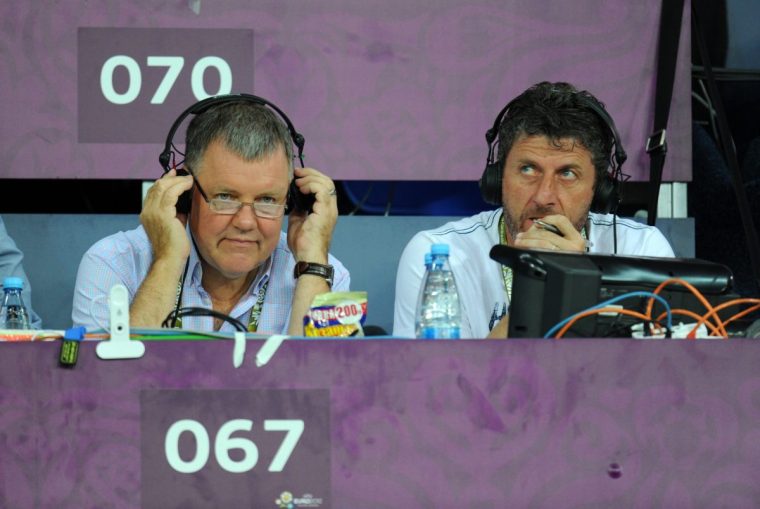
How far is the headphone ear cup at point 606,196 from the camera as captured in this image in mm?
2025

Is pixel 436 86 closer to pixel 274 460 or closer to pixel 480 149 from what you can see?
pixel 480 149

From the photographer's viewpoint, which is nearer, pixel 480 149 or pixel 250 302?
pixel 250 302

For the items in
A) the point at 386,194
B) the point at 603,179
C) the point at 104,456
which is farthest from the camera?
the point at 386,194

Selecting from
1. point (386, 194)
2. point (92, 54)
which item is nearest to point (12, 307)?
point (92, 54)

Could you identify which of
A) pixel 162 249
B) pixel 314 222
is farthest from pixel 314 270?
pixel 162 249

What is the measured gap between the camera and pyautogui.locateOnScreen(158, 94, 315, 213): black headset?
1.91m

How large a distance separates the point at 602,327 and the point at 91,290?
1.10 m

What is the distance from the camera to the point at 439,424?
1090 mm

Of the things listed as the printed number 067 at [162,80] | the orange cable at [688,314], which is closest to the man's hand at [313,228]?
the printed number 067 at [162,80]

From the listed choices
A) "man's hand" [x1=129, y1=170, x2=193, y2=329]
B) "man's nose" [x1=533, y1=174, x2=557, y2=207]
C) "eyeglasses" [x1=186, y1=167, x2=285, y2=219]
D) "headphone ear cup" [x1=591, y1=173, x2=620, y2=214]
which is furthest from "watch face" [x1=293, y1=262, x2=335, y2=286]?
"headphone ear cup" [x1=591, y1=173, x2=620, y2=214]

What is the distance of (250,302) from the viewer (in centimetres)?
204

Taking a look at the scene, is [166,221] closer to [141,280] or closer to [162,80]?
[141,280]

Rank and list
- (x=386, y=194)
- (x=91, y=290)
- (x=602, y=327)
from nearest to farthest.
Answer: (x=602, y=327) < (x=91, y=290) < (x=386, y=194)

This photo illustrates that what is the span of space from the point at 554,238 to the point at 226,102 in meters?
0.70
